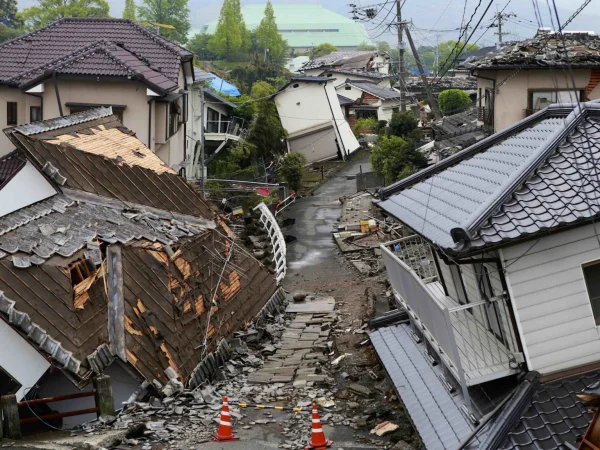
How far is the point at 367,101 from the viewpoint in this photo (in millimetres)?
62500

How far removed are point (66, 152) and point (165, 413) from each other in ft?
24.1

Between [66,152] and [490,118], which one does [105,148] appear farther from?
[490,118]

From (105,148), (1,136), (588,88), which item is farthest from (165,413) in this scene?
(1,136)

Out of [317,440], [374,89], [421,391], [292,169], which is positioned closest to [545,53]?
[421,391]

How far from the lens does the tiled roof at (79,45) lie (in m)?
30.2

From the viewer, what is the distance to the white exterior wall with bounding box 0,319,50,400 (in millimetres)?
12945

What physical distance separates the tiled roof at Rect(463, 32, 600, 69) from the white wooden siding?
48.6 feet

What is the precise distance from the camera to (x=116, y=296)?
1464 centimetres

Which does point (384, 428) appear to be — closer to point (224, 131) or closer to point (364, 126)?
point (224, 131)

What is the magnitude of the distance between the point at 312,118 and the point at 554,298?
43.7 m

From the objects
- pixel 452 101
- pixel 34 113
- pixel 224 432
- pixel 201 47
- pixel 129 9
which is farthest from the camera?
pixel 201 47

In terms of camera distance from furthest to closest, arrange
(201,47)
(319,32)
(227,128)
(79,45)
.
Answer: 1. (319,32)
2. (201,47)
3. (227,128)
4. (79,45)

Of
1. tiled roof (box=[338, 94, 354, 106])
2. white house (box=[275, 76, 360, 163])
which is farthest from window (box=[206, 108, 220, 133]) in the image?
tiled roof (box=[338, 94, 354, 106])

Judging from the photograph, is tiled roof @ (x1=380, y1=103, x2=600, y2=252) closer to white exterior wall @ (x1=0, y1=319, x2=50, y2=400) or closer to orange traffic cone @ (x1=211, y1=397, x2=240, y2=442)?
orange traffic cone @ (x1=211, y1=397, x2=240, y2=442)
